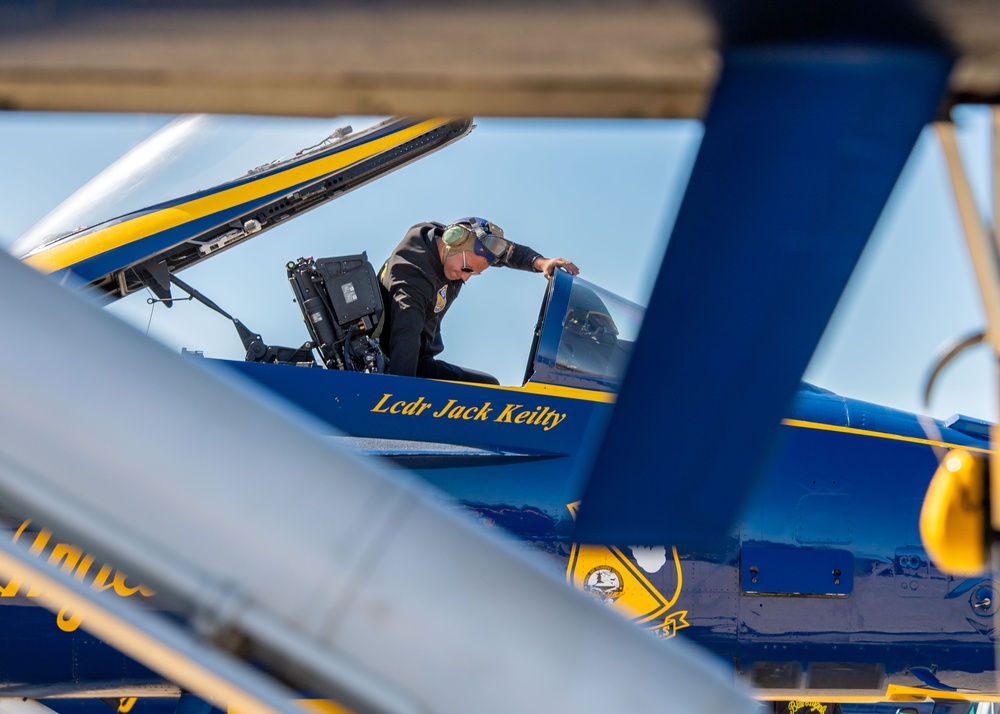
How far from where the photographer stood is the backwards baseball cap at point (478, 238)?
15.4ft

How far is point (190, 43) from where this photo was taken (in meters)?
1.38

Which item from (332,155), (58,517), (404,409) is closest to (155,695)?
(404,409)

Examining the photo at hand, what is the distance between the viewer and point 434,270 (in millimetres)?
4816

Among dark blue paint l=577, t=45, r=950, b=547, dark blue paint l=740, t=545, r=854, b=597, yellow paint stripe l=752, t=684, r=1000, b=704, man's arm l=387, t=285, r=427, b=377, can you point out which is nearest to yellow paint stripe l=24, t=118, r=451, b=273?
man's arm l=387, t=285, r=427, b=377

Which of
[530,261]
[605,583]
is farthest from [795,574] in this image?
[530,261]

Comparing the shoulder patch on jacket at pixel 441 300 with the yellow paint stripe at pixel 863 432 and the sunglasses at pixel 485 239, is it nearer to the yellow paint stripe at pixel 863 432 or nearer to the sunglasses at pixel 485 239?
the sunglasses at pixel 485 239

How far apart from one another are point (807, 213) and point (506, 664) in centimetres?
74

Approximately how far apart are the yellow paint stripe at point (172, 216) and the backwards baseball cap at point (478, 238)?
1.77ft

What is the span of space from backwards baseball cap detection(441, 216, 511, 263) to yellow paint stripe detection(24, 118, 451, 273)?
54 centimetres

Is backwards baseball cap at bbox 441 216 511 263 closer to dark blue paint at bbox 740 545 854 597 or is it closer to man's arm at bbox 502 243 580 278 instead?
man's arm at bbox 502 243 580 278

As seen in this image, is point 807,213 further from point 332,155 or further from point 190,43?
point 332,155

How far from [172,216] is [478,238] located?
1.51 meters

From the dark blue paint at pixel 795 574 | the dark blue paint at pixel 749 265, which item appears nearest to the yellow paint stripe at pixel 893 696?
the dark blue paint at pixel 795 574

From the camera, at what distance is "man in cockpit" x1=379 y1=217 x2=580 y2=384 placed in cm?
468
